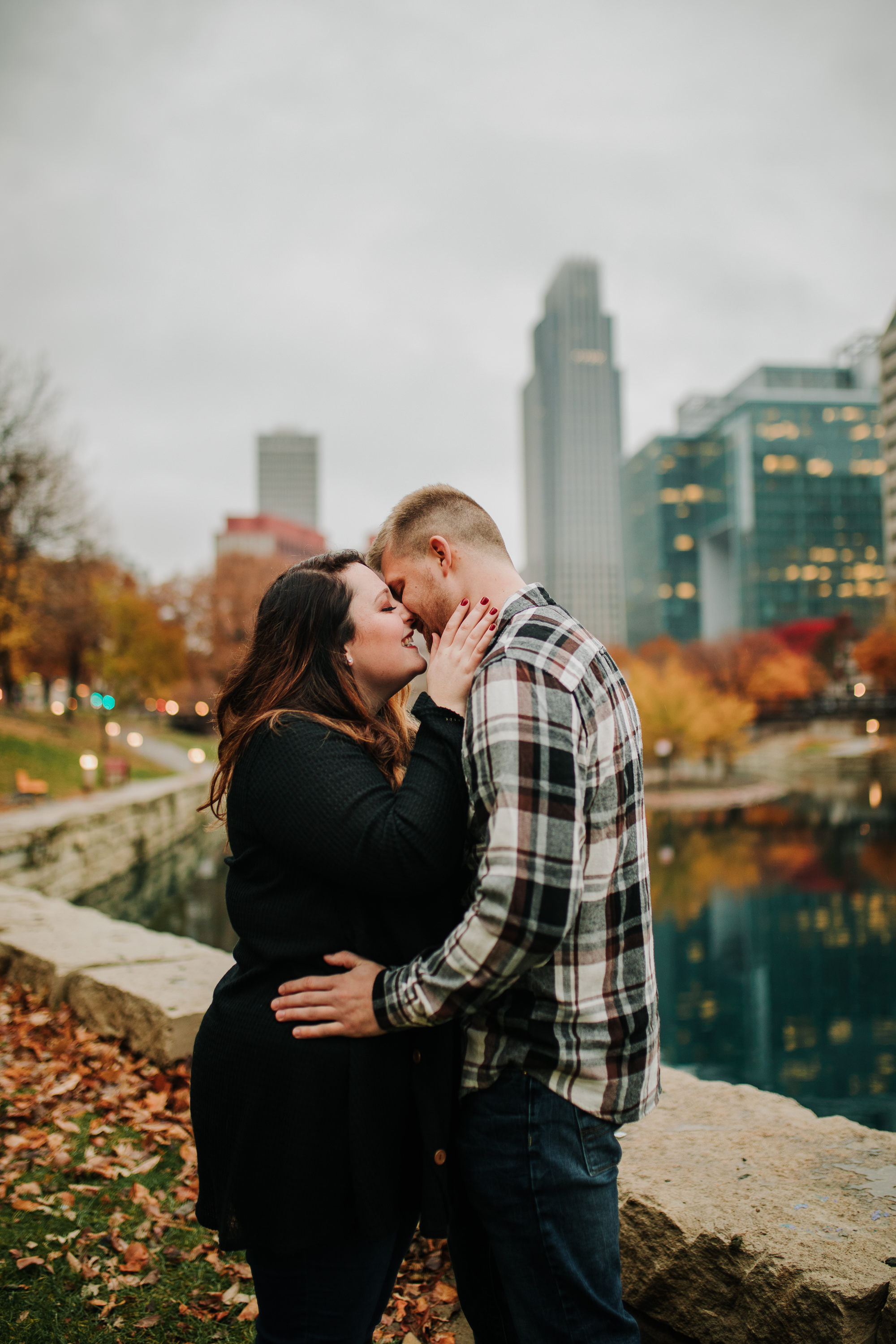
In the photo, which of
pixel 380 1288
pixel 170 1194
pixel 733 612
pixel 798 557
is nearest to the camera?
pixel 380 1288

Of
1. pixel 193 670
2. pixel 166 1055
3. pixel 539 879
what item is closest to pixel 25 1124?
pixel 166 1055

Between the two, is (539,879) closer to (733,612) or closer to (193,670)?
(193,670)

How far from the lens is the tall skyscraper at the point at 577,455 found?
530 ft

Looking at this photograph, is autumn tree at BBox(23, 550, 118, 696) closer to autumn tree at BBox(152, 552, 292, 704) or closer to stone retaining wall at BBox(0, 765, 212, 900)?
stone retaining wall at BBox(0, 765, 212, 900)

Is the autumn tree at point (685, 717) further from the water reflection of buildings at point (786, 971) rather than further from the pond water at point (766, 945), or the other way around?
the water reflection of buildings at point (786, 971)

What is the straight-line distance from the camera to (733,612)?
119938 mm

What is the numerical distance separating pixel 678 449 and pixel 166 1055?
13967cm

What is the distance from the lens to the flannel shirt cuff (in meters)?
1.47

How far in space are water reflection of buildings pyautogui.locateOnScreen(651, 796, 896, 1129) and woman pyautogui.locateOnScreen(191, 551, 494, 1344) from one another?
7.62 metres

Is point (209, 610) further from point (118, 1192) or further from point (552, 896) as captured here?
point (552, 896)

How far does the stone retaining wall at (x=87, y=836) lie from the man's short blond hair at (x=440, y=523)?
356 inches

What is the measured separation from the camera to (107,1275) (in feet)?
9.05

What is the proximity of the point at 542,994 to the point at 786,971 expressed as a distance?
482 inches

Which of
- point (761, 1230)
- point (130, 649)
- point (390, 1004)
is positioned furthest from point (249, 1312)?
point (130, 649)
